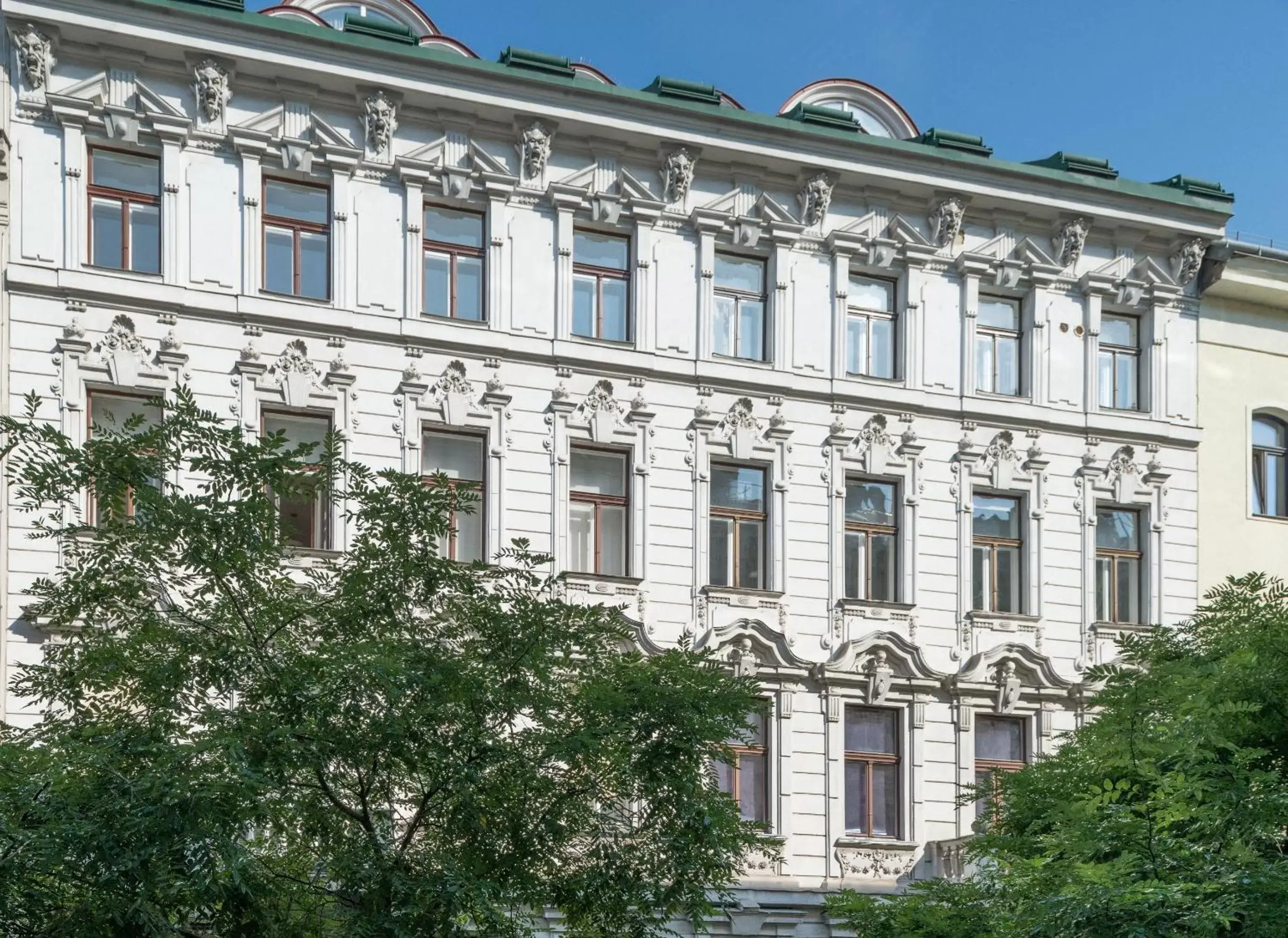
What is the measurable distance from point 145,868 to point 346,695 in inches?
86.9

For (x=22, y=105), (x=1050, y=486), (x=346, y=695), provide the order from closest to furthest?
(x=346, y=695) < (x=22, y=105) < (x=1050, y=486)

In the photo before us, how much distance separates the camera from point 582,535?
29.1 meters

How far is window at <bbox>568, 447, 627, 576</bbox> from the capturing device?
2908 centimetres

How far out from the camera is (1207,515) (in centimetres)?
3344

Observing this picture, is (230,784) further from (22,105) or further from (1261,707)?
(22,105)

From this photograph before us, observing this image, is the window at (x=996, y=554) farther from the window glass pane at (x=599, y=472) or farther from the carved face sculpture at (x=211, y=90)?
→ the carved face sculpture at (x=211, y=90)

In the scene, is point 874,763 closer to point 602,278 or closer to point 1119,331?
point 602,278

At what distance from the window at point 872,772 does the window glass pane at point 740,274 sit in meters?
6.92

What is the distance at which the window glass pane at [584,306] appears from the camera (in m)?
29.5

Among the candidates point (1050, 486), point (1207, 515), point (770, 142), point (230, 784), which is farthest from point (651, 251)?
point (230, 784)

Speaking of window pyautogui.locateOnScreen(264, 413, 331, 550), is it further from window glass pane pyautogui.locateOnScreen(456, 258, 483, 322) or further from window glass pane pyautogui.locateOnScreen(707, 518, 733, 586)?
window glass pane pyautogui.locateOnScreen(707, 518, 733, 586)

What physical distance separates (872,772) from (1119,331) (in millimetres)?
9073

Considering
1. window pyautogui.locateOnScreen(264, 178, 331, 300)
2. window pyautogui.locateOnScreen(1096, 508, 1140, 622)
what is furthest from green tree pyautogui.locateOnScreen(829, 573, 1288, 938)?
window pyautogui.locateOnScreen(264, 178, 331, 300)

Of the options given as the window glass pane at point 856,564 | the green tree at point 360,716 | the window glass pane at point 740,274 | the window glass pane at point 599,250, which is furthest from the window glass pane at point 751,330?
the green tree at point 360,716
